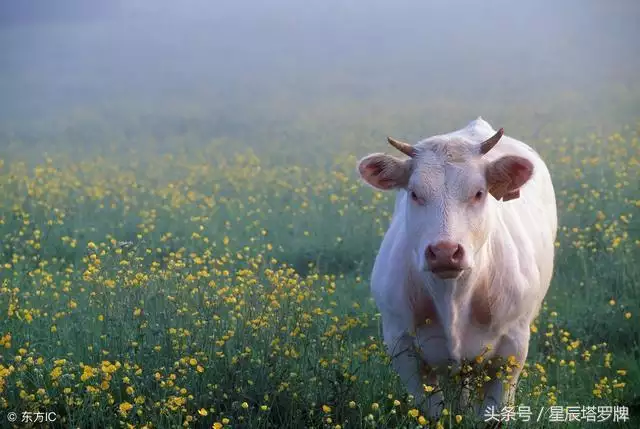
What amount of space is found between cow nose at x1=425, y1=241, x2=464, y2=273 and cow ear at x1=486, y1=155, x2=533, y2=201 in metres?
0.39

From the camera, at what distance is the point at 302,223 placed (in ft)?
25.5

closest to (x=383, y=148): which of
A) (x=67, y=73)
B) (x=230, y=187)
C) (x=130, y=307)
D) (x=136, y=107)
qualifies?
(x=230, y=187)

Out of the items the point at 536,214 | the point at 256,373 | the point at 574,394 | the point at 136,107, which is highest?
the point at 136,107

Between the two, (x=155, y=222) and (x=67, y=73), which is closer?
(x=155, y=222)

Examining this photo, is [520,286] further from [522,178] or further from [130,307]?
[130,307]

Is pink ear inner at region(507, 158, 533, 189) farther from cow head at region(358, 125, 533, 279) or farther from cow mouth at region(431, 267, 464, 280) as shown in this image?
cow mouth at region(431, 267, 464, 280)

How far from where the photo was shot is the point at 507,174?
14.3 ft

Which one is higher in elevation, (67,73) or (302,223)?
(67,73)

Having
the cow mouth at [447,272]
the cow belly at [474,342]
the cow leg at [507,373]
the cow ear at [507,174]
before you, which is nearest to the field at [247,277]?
the cow leg at [507,373]

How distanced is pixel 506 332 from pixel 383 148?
4.73 meters

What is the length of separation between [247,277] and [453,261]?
215 centimetres

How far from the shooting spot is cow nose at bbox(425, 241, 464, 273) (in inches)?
160

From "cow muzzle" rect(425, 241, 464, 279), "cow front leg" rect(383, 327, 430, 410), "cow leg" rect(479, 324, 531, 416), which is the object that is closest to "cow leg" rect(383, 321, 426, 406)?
Result: "cow front leg" rect(383, 327, 430, 410)

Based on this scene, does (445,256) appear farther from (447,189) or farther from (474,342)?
(474,342)
